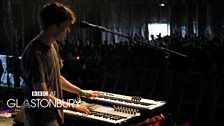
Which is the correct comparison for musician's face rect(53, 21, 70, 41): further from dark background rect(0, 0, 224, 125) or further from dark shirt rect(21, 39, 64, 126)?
dark background rect(0, 0, 224, 125)

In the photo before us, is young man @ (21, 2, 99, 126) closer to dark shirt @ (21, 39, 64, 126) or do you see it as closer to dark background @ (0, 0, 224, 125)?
dark shirt @ (21, 39, 64, 126)

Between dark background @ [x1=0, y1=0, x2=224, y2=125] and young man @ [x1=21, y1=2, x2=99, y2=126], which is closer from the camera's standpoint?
young man @ [x1=21, y1=2, x2=99, y2=126]

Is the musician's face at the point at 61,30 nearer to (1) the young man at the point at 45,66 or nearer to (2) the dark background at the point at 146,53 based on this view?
(1) the young man at the point at 45,66

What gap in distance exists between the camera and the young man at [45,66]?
237 centimetres

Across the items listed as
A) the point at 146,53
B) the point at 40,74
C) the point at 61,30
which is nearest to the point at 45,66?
the point at 40,74

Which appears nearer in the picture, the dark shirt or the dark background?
the dark shirt

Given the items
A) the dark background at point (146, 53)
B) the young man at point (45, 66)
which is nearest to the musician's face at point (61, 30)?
the young man at point (45, 66)

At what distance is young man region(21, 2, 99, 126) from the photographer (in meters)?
2.37

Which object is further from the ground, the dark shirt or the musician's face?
the musician's face

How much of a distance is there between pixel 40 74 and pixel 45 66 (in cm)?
7

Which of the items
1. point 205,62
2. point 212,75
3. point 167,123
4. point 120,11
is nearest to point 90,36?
point 120,11

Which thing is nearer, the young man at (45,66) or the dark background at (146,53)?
the young man at (45,66)

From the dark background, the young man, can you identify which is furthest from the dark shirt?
the dark background

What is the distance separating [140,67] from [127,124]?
4.88 metres
